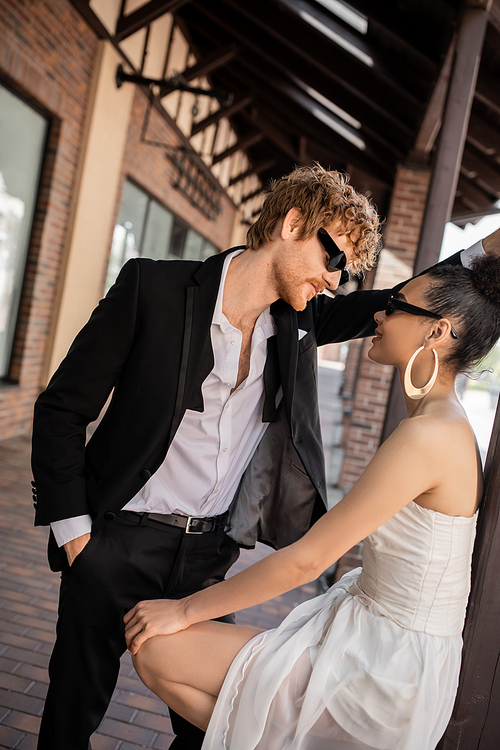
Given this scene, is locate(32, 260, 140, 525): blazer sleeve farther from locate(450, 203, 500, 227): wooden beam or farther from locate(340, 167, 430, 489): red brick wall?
locate(450, 203, 500, 227): wooden beam

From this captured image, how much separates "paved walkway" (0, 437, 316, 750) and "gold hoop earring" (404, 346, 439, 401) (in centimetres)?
177

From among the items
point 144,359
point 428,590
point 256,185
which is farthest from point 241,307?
point 256,185

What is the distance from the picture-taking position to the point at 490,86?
16.7 ft

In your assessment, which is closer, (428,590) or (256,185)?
(428,590)

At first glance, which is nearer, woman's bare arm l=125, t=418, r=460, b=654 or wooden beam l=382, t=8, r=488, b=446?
woman's bare arm l=125, t=418, r=460, b=654


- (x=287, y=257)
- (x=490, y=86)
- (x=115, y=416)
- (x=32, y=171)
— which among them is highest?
(x=490, y=86)

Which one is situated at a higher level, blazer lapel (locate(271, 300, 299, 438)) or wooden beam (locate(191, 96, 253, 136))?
wooden beam (locate(191, 96, 253, 136))

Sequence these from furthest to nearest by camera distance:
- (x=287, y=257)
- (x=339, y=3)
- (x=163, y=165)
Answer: (x=163, y=165) < (x=339, y=3) < (x=287, y=257)

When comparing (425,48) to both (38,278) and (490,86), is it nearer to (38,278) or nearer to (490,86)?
(490,86)

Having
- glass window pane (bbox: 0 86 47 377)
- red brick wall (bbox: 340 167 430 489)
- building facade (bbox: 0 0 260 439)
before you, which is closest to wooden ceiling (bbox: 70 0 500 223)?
red brick wall (bbox: 340 167 430 489)

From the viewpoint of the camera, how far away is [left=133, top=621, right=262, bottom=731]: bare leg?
4.77ft

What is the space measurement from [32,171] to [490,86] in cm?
455

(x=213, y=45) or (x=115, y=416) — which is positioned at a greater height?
(x=213, y=45)

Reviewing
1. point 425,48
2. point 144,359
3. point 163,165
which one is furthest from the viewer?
point 163,165
